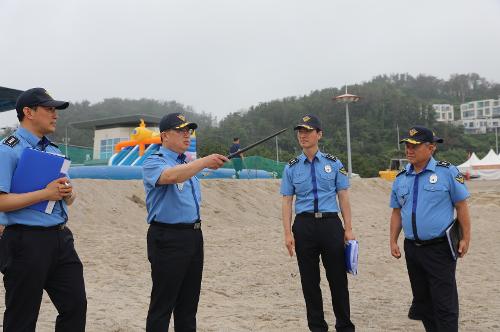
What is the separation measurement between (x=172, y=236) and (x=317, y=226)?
1434 mm

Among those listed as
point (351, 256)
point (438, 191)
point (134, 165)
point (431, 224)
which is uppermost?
point (438, 191)

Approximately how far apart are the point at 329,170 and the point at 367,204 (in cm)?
1709

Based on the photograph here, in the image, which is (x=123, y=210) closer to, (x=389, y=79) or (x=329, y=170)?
(x=329, y=170)

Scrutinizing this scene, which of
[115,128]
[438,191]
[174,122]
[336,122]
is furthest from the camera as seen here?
[336,122]

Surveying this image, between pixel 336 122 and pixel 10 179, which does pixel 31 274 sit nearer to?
pixel 10 179

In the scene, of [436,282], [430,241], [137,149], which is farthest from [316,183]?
[137,149]

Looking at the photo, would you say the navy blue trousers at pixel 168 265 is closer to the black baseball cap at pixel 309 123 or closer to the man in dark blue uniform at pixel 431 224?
the black baseball cap at pixel 309 123

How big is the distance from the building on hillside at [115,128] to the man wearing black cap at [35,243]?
2488 cm

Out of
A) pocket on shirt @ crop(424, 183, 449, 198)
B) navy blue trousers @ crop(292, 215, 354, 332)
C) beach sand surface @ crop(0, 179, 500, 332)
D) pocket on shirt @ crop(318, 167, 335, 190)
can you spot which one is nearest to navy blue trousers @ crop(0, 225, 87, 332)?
beach sand surface @ crop(0, 179, 500, 332)

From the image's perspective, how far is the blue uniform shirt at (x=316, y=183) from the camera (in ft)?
14.6

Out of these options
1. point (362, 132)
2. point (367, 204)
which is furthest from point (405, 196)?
point (362, 132)

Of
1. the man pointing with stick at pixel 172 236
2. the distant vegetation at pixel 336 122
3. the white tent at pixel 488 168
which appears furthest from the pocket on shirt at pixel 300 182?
the distant vegetation at pixel 336 122

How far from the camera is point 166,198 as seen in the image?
358 cm

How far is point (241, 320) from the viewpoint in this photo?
5.22 meters
